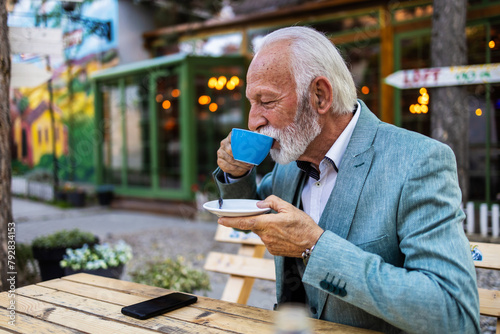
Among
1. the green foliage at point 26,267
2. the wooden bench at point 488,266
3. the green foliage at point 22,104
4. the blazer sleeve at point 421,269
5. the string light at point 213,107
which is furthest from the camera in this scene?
the green foliage at point 22,104

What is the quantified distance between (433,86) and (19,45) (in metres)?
3.90

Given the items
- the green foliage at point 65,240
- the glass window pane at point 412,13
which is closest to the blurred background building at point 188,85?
the glass window pane at point 412,13

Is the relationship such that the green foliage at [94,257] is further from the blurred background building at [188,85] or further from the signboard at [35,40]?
the blurred background building at [188,85]

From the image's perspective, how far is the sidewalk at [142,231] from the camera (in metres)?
4.56

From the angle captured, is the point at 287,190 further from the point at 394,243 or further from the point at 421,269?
the point at 421,269

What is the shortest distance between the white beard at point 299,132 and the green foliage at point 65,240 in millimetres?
2479

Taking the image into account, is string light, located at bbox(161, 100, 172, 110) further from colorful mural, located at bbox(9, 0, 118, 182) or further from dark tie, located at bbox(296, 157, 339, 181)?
Answer: dark tie, located at bbox(296, 157, 339, 181)

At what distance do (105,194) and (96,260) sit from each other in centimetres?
665

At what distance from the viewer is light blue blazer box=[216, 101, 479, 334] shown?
42.9 inches

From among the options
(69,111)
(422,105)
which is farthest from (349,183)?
(69,111)

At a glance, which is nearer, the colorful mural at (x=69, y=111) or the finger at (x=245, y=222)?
the finger at (x=245, y=222)

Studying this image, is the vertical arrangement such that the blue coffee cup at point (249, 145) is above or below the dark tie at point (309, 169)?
above

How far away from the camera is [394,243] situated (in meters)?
1.28

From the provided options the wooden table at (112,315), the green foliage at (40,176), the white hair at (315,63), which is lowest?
the green foliage at (40,176)
